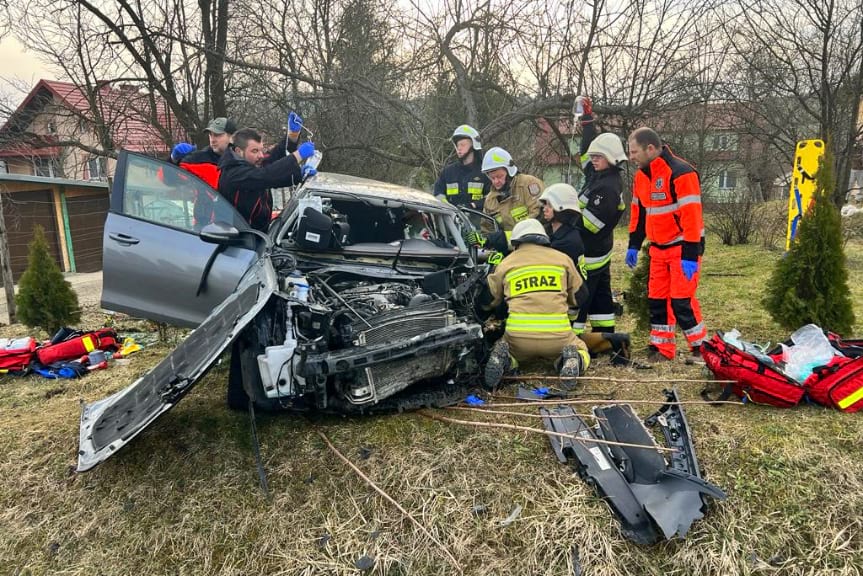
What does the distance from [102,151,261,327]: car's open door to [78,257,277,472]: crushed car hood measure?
905mm

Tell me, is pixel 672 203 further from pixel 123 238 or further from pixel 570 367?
pixel 123 238

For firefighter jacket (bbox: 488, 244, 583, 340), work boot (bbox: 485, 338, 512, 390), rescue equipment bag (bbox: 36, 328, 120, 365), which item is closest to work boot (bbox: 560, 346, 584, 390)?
firefighter jacket (bbox: 488, 244, 583, 340)

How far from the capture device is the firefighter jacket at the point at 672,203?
4.11 m

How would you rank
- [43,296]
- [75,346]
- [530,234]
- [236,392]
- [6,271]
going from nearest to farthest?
[236,392] < [530,234] < [75,346] < [43,296] < [6,271]

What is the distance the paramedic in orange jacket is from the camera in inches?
163

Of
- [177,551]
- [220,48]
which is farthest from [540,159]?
[177,551]

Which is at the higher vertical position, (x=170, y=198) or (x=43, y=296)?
(x=170, y=198)

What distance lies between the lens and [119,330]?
20.4 feet

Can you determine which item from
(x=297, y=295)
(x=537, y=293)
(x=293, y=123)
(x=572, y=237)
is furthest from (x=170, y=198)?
(x=572, y=237)

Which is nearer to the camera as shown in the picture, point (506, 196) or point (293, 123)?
point (293, 123)

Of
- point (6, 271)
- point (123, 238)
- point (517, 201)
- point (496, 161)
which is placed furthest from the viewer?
point (6, 271)

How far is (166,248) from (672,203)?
3881 mm

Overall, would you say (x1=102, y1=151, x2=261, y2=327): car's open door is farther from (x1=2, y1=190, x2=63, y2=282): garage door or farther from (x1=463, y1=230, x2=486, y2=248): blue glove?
(x1=2, y1=190, x2=63, y2=282): garage door

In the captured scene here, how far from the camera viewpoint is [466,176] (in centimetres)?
588
